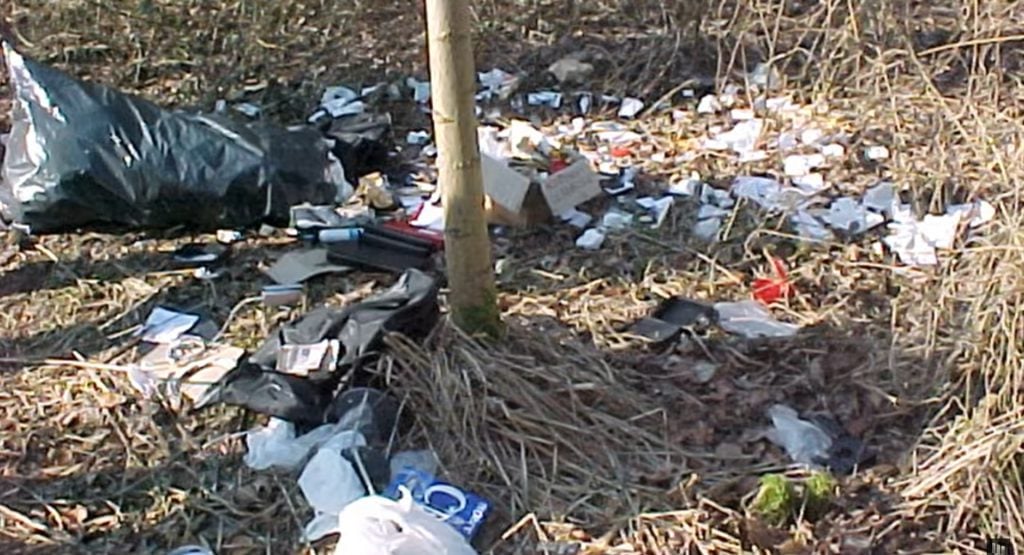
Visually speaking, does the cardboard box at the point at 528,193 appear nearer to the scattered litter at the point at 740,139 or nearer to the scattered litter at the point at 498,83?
the scattered litter at the point at 740,139

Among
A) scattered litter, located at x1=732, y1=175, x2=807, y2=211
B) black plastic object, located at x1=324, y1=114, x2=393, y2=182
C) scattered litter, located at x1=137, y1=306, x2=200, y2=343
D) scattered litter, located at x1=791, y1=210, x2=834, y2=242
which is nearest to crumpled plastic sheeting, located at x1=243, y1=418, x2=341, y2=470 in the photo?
scattered litter, located at x1=137, y1=306, x2=200, y2=343

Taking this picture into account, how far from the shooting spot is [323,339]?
3.32m

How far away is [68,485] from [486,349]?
104 cm

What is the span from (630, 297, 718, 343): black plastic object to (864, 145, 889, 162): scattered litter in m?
1.27

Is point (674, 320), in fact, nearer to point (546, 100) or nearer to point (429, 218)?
point (429, 218)

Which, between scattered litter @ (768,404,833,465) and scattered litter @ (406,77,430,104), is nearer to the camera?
scattered litter @ (768,404,833,465)

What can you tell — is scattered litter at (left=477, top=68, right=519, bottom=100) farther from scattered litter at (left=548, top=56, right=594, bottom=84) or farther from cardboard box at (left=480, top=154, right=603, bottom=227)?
cardboard box at (left=480, top=154, right=603, bottom=227)

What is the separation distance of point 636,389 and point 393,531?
0.87m

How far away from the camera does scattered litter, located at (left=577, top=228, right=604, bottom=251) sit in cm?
421

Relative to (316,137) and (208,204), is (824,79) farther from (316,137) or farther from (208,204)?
(208,204)

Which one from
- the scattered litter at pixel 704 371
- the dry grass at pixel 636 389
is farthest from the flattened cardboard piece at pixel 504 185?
the scattered litter at pixel 704 371

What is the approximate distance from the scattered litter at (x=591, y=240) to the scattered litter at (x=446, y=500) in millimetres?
1367

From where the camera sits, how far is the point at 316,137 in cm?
460

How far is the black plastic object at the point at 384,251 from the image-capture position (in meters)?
4.07
